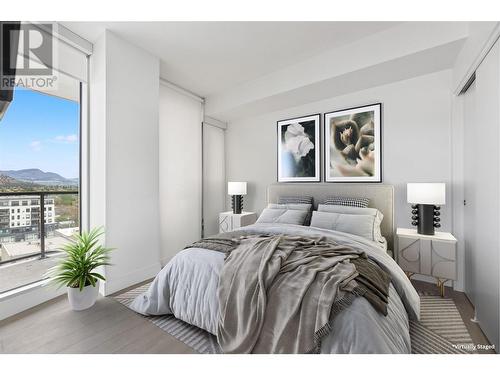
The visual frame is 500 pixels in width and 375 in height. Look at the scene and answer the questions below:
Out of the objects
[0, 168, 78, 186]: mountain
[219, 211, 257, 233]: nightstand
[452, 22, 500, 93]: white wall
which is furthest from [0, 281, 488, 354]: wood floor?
[452, 22, 500, 93]: white wall

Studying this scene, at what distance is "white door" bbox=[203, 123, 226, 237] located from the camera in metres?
4.23

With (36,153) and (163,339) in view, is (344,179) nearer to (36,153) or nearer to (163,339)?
(163,339)

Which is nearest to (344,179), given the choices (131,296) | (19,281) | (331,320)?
(331,320)

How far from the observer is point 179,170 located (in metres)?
3.73

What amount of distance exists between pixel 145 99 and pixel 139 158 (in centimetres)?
75

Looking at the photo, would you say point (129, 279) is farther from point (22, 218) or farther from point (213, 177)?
point (213, 177)

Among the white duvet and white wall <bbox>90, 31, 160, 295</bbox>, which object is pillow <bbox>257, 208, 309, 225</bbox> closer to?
the white duvet

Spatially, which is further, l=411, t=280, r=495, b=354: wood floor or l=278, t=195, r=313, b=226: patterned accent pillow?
l=278, t=195, r=313, b=226: patterned accent pillow

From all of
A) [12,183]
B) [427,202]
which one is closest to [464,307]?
[427,202]

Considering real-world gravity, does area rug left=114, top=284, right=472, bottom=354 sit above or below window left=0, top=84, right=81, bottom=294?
below

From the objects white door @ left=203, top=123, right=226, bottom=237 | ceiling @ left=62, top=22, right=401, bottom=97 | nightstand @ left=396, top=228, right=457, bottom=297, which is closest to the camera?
nightstand @ left=396, top=228, right=457, bottom=297

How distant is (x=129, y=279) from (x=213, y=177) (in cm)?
227

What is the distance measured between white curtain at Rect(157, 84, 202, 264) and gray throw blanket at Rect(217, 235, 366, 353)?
214 centimetres
